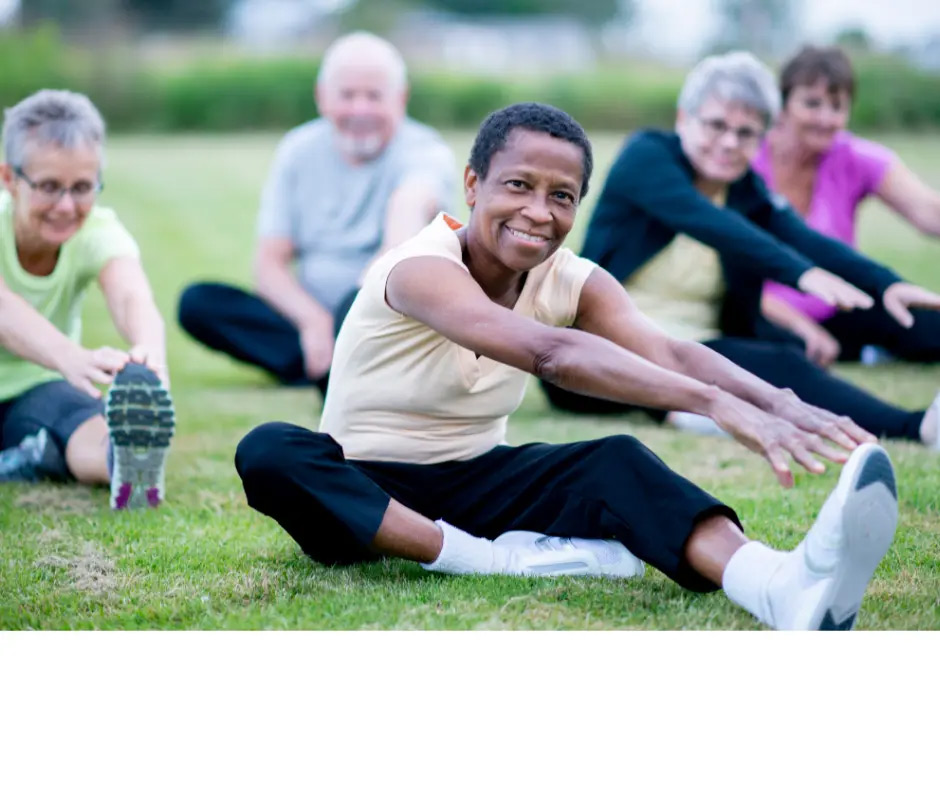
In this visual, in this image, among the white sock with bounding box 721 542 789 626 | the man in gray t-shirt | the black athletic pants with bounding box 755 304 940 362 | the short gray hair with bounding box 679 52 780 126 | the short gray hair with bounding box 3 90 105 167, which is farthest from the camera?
the black athletic pants with bounding box 755 304 940 362

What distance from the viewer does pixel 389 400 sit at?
232 centimetres

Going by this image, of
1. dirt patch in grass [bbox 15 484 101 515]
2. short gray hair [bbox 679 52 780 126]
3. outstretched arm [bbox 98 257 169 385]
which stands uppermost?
short gray hair [bbox 679 52 780 126]

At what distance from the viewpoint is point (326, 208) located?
434 cm

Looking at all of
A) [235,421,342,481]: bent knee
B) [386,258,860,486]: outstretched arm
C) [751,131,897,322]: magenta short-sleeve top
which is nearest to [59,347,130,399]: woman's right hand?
[235,421,342,481]: bent knee

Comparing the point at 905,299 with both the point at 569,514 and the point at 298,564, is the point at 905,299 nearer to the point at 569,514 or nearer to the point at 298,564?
the point at 569,514

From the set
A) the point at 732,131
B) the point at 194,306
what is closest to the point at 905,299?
the point at 732,131

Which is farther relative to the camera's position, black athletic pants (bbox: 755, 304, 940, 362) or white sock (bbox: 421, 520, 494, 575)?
black athletic pants (bbox: 755, 304, 940, 362)

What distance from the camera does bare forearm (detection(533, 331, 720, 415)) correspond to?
6.17 ft

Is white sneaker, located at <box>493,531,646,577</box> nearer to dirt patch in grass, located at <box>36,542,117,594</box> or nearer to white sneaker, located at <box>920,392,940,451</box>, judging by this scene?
dirt patch in grass, located at <box>36,542,117,594</box>

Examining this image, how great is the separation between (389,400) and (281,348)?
2.14 metres

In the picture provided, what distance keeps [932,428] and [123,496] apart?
1.88 m

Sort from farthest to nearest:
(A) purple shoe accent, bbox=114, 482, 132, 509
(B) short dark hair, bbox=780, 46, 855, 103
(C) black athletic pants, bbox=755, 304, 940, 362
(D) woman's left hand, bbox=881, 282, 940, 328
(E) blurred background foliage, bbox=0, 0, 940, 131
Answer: (E) blurred background foliage, bbox=0, 0, 940, 131 → (C) black athletic pants, bbox=755, 304, 940, 362 → (B) short dark hair, bbox=780, 46, 855, 103 → (D) woman's left hand, bbox=881, 282, 940, 328 → (A) purple shoe accent, bbox=114, 482, 132, 509

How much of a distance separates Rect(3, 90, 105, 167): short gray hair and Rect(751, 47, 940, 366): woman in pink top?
218cm
